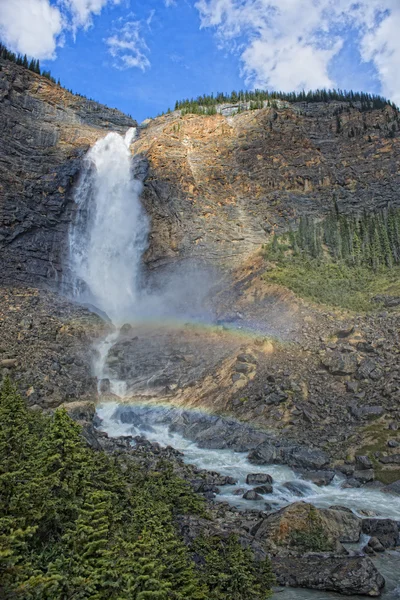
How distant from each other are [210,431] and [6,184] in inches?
1449

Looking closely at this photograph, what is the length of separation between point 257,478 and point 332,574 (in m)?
8.30

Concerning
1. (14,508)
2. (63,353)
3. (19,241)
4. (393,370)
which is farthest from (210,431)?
(19,241)

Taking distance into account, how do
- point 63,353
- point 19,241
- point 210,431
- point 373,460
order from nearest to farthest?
1. point 373,460
2. point 210,431
3. point 63,353
4. point 19,241

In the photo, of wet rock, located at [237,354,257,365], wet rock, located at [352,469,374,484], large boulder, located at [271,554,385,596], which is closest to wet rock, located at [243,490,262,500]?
wet rock, located at [352,469,374,484]

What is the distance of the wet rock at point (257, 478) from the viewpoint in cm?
1912

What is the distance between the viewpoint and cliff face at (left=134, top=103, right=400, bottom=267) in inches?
2037

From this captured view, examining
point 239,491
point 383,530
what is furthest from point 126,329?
point 383,530

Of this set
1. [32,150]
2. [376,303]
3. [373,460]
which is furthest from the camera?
[32,150]

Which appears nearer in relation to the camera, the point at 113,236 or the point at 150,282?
the point at 150,282

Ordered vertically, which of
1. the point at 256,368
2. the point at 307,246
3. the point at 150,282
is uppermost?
the point at 307,246

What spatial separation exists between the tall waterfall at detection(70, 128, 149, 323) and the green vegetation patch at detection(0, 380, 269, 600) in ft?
118

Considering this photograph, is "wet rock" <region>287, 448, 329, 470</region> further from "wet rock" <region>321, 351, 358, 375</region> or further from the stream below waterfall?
"wet rock" <region>321, 351, 358, 375</region>

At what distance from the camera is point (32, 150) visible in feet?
173

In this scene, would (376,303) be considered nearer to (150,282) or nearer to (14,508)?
(150,282)
